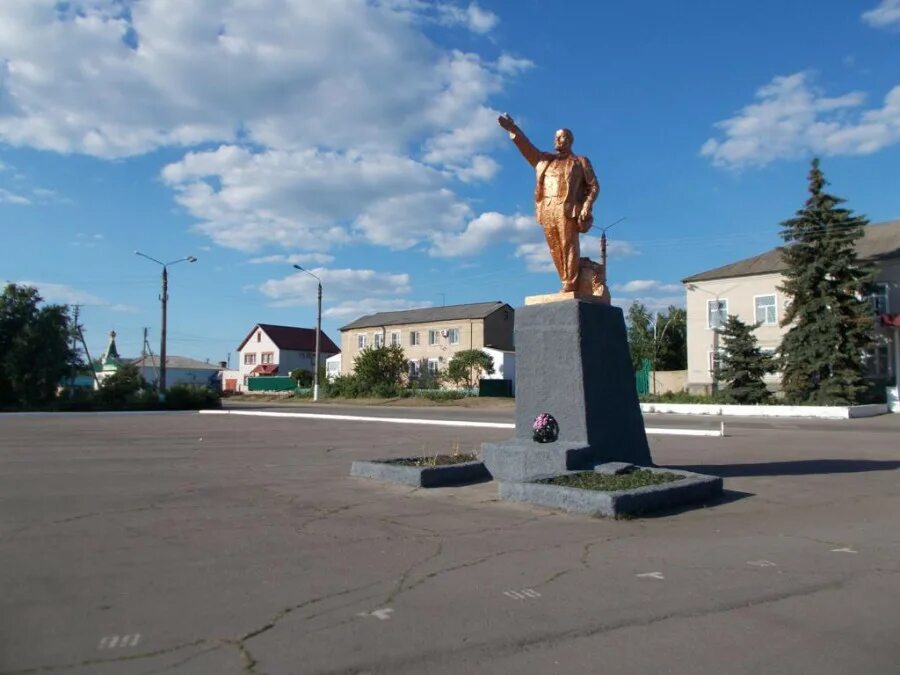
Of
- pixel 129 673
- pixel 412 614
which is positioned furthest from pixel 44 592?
pixel 412 614

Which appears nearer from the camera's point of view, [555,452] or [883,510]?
[883,510]

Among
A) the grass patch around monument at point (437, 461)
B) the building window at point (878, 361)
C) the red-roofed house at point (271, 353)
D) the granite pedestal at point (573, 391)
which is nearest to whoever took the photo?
the granite pedestal at point (573, 391)

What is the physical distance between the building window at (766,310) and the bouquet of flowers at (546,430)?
109 feet

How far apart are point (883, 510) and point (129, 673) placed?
312 inches

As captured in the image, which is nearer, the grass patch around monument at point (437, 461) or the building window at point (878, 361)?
the grass patch around monument at point (437, 461)

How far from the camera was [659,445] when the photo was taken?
16453 mm

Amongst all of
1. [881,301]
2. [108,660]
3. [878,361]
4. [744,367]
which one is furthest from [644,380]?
[108,660]

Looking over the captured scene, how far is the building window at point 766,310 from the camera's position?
39219 millimetres

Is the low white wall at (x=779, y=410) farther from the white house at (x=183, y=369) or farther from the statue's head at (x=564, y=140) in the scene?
the white house at (x=183, y=369)

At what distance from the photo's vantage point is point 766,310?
39531 millimetres

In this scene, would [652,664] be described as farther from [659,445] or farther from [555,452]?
[659,445]

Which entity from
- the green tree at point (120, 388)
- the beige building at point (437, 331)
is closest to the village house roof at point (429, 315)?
the beige building at point (437, 331)

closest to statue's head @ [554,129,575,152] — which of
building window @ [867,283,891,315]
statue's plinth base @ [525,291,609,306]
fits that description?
statue's plinth base @ [525,291,609,306]

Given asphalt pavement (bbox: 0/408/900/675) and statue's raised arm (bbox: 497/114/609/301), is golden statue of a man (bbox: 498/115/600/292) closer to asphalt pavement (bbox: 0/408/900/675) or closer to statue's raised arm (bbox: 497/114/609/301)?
statue's raised arm (bbox: 497/114/609/301)
